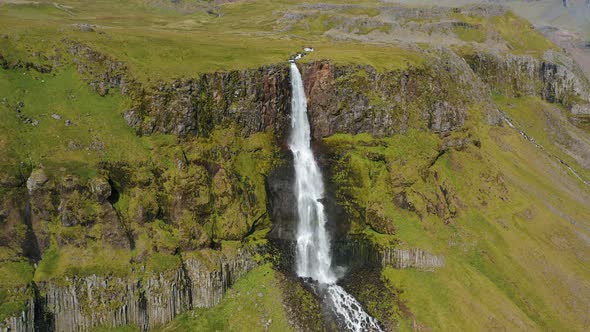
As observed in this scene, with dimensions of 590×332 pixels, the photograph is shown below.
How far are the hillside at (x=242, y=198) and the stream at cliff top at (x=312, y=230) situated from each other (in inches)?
43.4

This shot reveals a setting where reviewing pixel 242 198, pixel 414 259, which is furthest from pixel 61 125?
pixel 414 259

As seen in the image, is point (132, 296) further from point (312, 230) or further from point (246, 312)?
point (312, 230)

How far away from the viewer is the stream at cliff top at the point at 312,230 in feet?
143

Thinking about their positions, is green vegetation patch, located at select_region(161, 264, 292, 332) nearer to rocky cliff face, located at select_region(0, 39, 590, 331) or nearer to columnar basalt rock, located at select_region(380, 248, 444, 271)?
rocky cliff face, located at select_region(0, 39, 590, 331)

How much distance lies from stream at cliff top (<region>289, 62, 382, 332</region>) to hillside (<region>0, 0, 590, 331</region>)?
110 centimetres

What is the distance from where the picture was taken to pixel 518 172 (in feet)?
237

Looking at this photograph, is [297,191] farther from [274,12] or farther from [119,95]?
[274,12]

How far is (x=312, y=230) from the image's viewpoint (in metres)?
49.6

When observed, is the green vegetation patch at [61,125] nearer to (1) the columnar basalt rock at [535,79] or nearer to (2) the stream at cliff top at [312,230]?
(2) the stream at cliff top at [312,230]

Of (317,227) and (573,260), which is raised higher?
(317,227)

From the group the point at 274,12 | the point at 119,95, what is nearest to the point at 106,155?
the point at 119,95

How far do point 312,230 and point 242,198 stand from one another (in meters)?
9.23

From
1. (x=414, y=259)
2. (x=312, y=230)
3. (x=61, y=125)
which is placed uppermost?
(x=61, y=125)

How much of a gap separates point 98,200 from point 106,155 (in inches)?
190
